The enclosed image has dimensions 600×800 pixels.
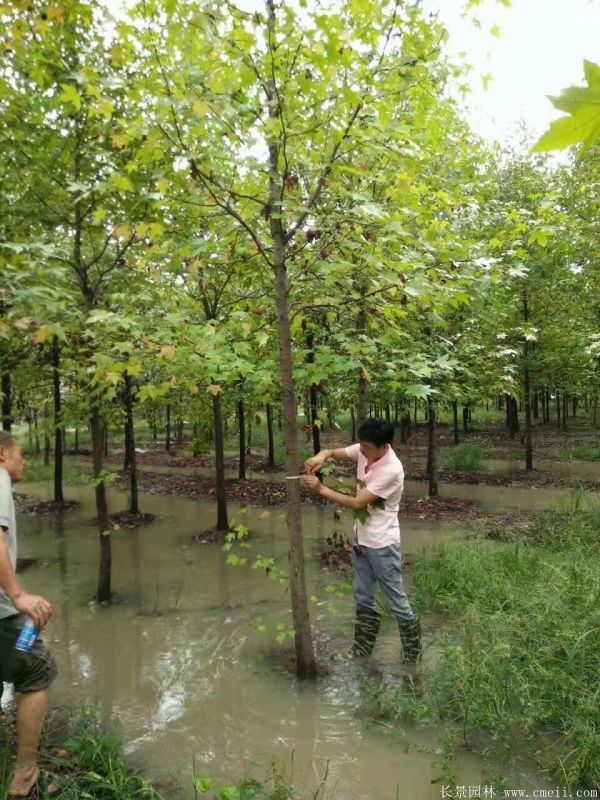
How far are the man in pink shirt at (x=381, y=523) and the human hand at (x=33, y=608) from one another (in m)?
2.04

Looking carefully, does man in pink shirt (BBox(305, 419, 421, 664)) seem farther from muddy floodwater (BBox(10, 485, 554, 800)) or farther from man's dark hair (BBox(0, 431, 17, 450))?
man's dark hair (BBox(0, 431, 17, 450))

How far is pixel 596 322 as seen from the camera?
52.5 ft

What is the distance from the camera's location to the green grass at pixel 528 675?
3.23 metres

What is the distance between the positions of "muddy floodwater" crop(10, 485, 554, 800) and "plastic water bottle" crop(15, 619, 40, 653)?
3.80ft

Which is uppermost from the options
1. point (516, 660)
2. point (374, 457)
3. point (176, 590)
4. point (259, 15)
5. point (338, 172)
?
point (259, 15)

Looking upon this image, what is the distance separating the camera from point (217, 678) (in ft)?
14.7

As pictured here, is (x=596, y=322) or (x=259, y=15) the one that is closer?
(x=259, y=15)

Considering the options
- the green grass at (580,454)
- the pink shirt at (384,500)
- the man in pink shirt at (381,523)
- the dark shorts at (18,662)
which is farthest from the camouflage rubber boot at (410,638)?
the green grass at (580,454)

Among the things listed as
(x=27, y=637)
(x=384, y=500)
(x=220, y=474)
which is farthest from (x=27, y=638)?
(x=220, y=474)

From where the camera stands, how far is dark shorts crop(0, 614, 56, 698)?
9.68ft

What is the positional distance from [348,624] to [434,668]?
1305 mm

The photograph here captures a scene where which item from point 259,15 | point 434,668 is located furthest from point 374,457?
point 259,15

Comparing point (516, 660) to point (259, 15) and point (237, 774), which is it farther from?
point (259, 15)

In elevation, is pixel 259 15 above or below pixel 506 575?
above
